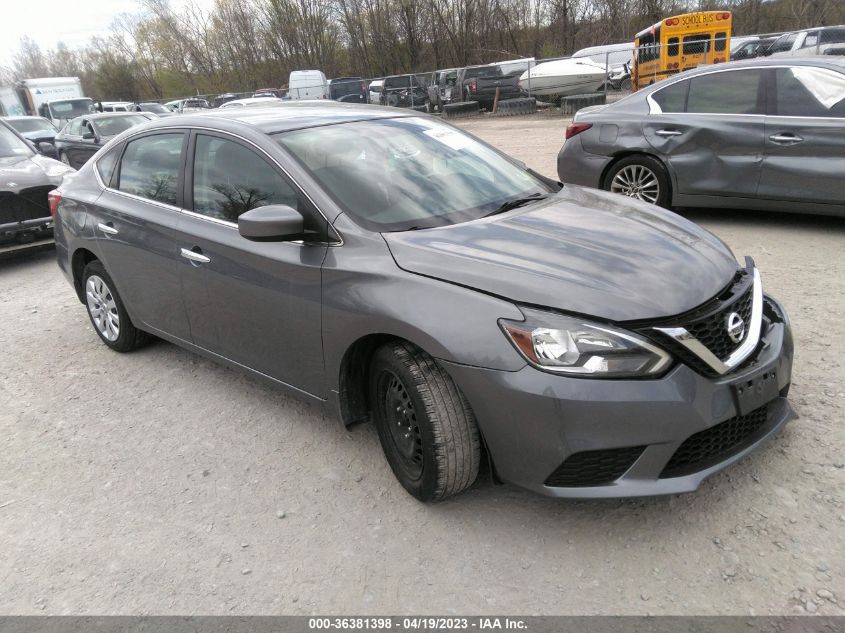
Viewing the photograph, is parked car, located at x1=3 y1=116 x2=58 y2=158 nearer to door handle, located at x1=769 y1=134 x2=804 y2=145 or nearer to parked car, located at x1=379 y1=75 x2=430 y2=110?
parked car, located at x1=379 y1=75 x2=430 y2=110

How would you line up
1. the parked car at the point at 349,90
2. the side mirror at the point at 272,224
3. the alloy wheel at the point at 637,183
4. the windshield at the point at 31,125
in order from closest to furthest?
1. the side mirror at the point at 272,224
2. the alloy wheel at the point at 637,183
3. the windshield at the point at 31,125
4. the parked car at the point at 349,90

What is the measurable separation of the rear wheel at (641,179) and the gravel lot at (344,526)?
2811 mm

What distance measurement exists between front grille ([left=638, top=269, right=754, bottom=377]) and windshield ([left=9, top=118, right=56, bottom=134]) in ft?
65.9

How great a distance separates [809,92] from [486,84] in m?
22.3

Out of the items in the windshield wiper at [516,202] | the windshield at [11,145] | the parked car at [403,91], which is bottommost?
the parked car at [403,91]

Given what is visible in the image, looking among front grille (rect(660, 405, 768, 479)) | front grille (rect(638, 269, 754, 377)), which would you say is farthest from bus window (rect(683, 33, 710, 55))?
front grille (rect(660, 405, 768, 479))

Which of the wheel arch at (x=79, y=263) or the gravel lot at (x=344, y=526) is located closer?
the gravel lot at (x=344, y=526)

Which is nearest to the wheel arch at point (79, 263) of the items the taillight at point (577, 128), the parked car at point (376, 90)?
the taillight at point (577, 128)

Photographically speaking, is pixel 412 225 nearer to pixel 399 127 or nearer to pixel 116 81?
pixel 399 127

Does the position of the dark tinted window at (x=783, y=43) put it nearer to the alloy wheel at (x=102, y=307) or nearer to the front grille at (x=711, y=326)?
the front grille at (x=711, y=326)

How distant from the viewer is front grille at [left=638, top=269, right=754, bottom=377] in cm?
230

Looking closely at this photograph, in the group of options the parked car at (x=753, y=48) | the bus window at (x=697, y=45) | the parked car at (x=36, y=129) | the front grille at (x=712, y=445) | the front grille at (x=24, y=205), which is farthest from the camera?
the parked car at (x=753, y=48)

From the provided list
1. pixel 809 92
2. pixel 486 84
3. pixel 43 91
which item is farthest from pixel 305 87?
pixel 809 92

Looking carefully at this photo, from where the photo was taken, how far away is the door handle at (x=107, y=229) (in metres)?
4.21
